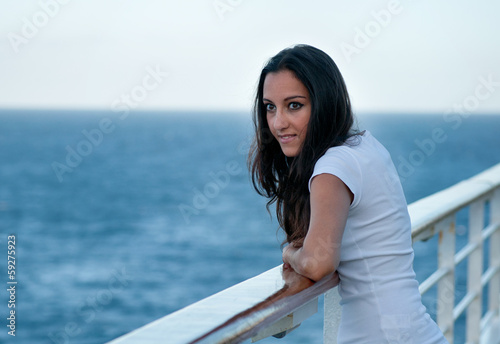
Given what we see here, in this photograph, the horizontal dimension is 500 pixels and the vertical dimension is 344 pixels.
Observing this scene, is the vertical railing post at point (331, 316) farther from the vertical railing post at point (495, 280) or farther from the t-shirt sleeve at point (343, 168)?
the vertical railing post at point (495, 280)

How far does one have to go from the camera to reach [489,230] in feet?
8.25

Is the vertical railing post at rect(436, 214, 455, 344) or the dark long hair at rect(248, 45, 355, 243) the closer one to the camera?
the dark long hair at rect(248, 45, 355, 243)

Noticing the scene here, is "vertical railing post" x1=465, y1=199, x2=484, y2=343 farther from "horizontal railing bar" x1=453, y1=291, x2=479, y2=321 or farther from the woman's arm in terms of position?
the woman's arm

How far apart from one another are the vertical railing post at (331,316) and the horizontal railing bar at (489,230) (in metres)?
1.18

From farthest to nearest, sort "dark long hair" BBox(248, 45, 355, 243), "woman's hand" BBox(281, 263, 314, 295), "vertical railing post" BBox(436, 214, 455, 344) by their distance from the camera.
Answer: "vertical railing post" BBox(436, 214, 455, 344) < "dark long hair" BBox(248, 45, 355, 243) < "woman's hand" BBox(281, 263, 314, 295)

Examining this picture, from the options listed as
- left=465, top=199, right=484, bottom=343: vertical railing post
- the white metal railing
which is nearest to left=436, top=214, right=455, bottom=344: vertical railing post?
the white metal railing

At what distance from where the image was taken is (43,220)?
4150 cm

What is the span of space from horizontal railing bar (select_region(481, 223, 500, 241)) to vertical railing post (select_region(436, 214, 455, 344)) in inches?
15.6

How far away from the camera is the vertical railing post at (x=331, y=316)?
1422 millimetres

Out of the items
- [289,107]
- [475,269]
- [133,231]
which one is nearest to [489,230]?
[475,269]

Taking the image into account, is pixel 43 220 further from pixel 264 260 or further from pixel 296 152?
pixel 296 152

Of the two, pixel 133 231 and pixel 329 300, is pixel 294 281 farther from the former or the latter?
pixel 133 231

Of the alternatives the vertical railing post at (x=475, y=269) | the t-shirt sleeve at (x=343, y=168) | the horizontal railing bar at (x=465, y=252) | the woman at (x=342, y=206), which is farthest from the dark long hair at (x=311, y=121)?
the vertical railing post at (x=475, y=269)

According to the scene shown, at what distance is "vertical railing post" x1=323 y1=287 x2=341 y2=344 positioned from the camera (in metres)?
1.42
